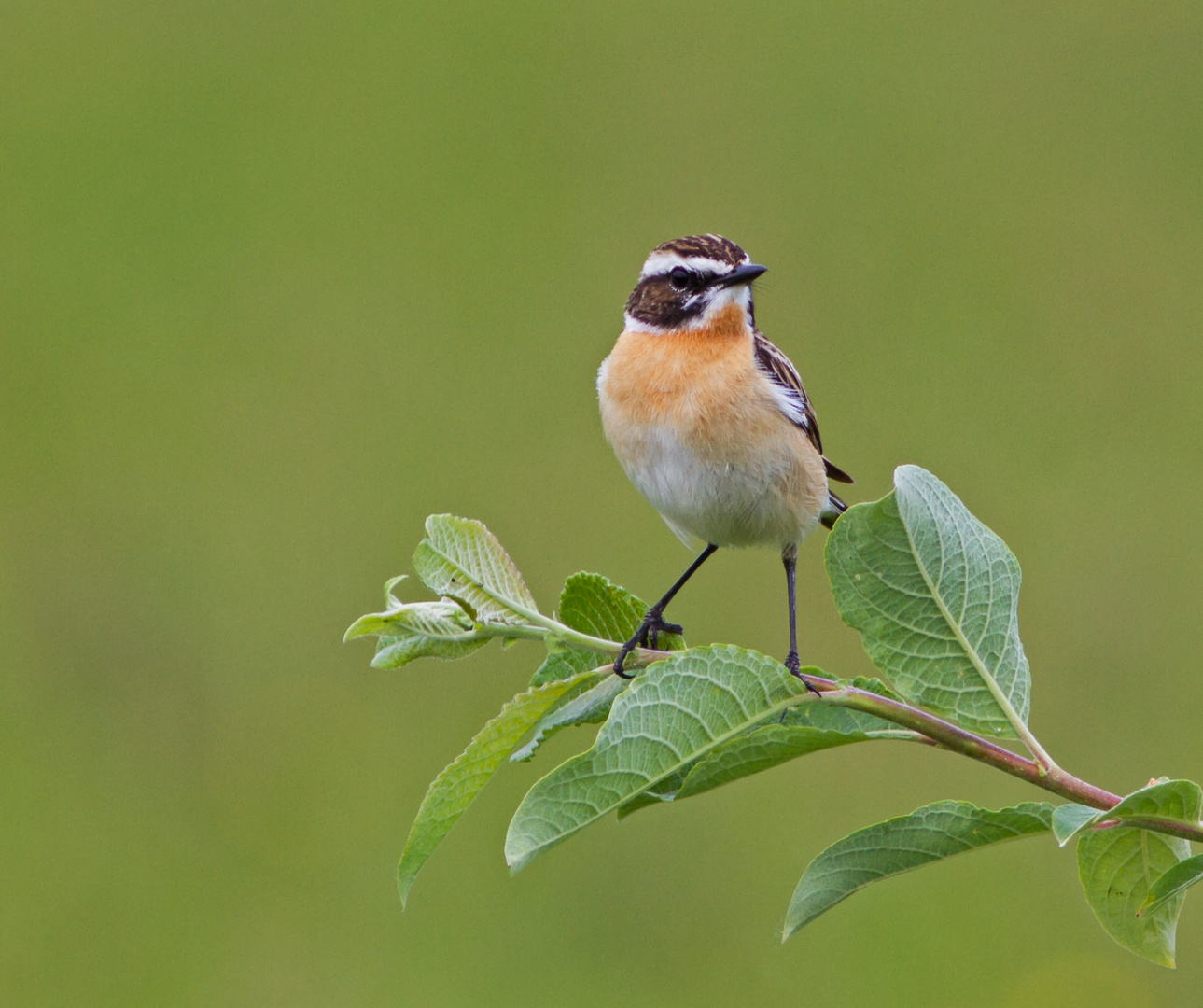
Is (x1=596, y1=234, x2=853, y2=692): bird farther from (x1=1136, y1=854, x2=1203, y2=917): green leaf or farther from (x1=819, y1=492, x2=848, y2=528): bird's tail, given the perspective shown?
(x1=1136, y1=854, x2=1203, y2=917): green leaf

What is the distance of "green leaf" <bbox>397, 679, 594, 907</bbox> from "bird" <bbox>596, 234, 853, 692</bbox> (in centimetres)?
143

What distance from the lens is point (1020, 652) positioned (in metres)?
2.13

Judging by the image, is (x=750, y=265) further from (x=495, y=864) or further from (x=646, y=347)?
(x=495, y=864)

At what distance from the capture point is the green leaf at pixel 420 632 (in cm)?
226

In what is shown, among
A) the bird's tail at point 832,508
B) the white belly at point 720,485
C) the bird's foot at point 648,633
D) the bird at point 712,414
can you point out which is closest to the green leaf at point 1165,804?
the bird's foot at point 648,633

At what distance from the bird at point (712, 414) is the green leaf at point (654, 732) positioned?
5.17ft

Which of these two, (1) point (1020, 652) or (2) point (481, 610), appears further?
(2) point (481, 610)

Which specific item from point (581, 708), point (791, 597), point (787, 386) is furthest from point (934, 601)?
point (787, 386)

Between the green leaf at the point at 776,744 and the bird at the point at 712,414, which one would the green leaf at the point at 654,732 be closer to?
the green leaf at the point at 776,744

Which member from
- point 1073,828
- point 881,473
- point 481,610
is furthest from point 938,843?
point 881,473

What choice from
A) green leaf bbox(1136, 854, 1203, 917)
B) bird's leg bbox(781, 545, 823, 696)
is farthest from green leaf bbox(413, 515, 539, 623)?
bird's leg bbox(781, 545, 823, 696)

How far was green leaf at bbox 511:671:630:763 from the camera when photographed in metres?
2.27

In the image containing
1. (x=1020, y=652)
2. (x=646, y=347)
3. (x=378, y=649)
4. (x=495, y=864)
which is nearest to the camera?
(x=1020, y=652)

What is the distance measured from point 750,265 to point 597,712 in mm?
2019
